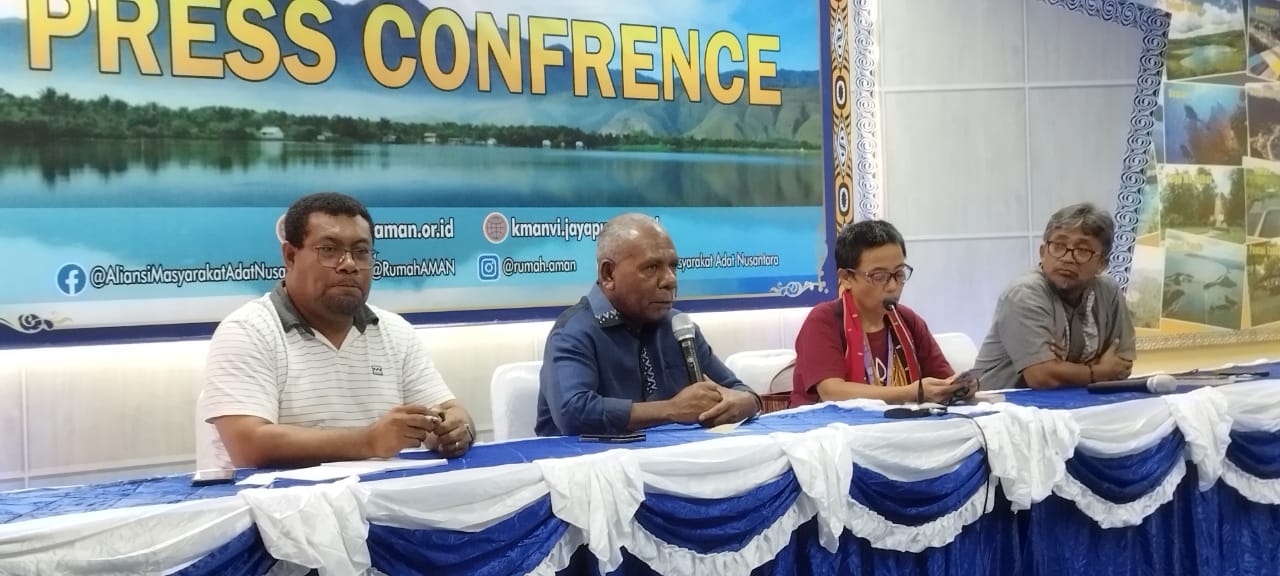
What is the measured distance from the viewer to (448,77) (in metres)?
4.07

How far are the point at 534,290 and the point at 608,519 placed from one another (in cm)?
235

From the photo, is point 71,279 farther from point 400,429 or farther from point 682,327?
point 682,327

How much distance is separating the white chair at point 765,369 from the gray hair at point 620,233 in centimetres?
124

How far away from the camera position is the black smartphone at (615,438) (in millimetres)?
2314

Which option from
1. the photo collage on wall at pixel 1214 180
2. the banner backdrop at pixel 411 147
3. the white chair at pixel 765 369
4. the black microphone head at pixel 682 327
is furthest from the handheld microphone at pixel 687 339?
the photo collage on wall at pixel 1214 180

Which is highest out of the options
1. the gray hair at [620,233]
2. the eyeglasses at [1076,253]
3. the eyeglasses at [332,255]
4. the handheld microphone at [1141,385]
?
the gray hair at [620,233]

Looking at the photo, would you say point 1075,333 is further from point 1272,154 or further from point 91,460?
point 91,460

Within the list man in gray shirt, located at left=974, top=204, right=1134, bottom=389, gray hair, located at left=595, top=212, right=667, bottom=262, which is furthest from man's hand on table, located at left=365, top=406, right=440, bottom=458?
man in gray shirt, located at left=974, top=204, right=1134, bottom=389

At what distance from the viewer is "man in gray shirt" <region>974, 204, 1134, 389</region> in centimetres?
336

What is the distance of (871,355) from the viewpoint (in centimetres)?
320

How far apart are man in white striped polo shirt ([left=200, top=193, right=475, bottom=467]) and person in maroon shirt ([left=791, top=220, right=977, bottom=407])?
1.09 meters

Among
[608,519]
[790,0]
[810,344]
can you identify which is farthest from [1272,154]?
[608,519]

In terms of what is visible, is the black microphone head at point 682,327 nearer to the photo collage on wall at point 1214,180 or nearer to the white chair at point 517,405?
the white chair at point 517,405

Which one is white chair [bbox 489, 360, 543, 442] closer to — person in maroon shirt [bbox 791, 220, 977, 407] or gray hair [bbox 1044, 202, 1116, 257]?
person in maroon shirt [bbox 791, 220, 977, 407]
